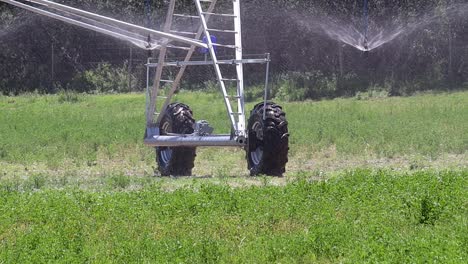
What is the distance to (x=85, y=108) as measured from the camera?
3009 centimetres

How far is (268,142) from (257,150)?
45 centimetres

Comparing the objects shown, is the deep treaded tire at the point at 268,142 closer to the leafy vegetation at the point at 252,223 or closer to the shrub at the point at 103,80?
the leafy vegetation at the point at 252,223

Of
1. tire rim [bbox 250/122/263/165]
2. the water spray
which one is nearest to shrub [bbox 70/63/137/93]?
the water spray

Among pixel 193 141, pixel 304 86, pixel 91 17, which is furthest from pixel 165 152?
pixel 304 86

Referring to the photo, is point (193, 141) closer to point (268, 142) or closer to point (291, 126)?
point (268, 142)

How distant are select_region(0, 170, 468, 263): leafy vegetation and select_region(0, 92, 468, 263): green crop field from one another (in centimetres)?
2

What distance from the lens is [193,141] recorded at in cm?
1661

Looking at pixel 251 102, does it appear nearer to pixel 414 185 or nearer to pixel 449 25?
pixel 449 25

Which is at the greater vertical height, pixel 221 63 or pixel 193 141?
pixel 221 63

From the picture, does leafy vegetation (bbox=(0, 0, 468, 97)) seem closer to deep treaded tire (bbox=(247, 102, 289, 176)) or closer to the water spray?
the water spray

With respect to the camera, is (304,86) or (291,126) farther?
(304,86)

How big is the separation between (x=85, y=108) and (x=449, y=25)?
1282 cm

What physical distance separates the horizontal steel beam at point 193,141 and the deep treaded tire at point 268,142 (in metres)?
0.23

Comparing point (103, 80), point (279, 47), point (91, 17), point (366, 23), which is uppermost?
point (366, 23)
